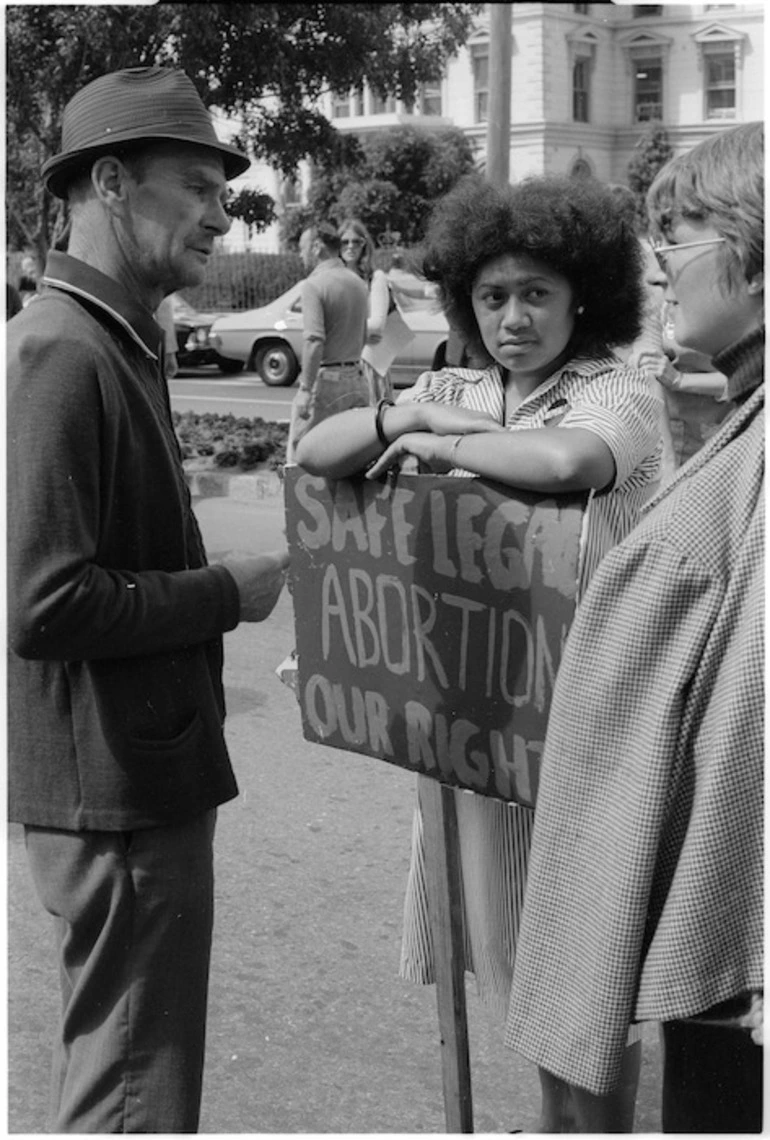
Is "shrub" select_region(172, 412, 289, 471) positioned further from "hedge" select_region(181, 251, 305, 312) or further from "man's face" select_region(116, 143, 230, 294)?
"hedge" select_region(181, 251, 305, 312)

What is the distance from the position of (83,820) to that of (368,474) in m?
0.70

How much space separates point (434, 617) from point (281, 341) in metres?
19.1

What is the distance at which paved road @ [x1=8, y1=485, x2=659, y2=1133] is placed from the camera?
3.18 metres

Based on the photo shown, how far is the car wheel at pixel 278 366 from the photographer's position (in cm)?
2094

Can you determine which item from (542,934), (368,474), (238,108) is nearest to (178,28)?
(238,108)

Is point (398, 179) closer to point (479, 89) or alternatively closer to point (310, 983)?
point (479, 89)

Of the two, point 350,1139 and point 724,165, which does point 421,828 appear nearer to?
point 350,1139

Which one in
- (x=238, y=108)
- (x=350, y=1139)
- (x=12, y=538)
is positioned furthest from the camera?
(x=238, y=108)

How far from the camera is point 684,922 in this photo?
5.56ft

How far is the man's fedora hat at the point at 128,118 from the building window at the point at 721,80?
45.9 metres

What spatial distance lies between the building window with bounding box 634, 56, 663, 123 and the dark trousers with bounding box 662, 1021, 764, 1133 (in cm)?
4951

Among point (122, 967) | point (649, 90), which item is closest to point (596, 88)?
point (649, 90)

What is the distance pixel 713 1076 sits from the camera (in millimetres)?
1872

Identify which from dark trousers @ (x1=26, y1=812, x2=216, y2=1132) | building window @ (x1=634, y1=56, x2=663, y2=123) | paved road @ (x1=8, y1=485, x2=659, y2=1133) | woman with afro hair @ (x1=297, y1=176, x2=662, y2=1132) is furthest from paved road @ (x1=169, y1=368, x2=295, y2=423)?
building window @ (x1=634, y1=56, x2=663, y2=123)
